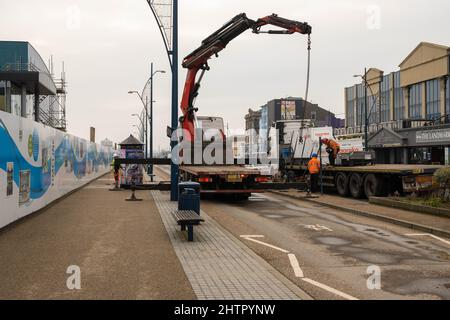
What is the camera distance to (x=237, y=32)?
1856cm

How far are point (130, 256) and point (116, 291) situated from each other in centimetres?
225

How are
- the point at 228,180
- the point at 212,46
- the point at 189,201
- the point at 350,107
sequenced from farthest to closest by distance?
the point at 350,107 < the point at 212,46 < the point at 228,180 < the point at 189,201

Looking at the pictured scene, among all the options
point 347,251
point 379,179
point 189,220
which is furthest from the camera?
point 379,179

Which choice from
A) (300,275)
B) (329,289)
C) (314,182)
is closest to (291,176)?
(314,182)

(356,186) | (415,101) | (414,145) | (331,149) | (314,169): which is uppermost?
(415,101)

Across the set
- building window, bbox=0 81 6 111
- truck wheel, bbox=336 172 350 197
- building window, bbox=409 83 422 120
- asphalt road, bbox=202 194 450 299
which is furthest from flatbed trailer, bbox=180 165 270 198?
building window, bbox=409 83 422 120

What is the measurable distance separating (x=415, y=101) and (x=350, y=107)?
83.9ft

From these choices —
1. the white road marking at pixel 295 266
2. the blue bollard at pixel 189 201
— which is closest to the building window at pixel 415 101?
the blue bollard at pixel 189 201

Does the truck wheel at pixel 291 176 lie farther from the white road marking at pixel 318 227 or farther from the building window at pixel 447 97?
the building window at pixel 447 97

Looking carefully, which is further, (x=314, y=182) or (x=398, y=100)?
(x=398, y=100)

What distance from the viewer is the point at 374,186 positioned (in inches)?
731

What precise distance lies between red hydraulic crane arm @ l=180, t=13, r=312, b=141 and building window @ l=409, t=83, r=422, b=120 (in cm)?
4509

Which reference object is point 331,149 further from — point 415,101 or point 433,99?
point 415,101
